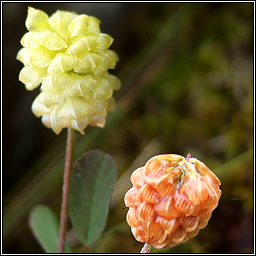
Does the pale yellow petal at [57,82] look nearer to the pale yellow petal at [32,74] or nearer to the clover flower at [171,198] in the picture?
the pale yellow petal at [32,74]

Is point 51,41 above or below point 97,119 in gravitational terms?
above

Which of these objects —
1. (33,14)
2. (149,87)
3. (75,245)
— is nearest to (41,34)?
(33,14)

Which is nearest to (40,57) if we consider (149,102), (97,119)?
(97,119)

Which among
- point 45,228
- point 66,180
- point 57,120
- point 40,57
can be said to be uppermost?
point 40,57

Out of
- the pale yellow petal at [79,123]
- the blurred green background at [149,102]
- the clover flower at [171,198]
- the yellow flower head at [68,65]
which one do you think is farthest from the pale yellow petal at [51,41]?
the blurred green background at [149,102]

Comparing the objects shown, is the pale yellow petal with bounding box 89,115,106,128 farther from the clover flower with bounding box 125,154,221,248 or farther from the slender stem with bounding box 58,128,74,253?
the clover flower with bounding box 125,154,221,248

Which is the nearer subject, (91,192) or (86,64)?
(86,64)

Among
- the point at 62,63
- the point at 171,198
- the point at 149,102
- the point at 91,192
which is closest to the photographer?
the point at 171,198

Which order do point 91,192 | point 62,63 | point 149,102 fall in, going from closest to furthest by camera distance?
point 62,63, point 91,192, point 149,102

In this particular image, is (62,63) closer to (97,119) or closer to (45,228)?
(97,119)
